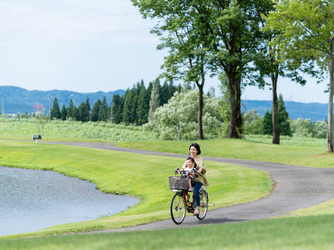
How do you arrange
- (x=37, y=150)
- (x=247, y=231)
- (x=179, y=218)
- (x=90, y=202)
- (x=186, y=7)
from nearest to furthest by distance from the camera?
(x=247, y=231)
(x=179, y=218)
(x=90, y=202)
(x=37, y=150)
(x=186, y=7)

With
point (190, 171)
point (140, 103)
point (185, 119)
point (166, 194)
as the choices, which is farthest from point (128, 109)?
point (190, 171)

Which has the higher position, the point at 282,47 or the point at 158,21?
the point at 158,21

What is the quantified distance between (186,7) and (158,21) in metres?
4.15

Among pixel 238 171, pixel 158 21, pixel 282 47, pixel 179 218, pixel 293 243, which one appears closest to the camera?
pixel 293 243

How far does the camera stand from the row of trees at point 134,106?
371ft

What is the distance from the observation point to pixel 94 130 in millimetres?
76688

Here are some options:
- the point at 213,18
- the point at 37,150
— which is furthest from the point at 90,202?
the point at 213,18

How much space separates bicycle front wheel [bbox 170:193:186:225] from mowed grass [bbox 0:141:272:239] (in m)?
1.05

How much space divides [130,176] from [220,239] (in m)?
18.6

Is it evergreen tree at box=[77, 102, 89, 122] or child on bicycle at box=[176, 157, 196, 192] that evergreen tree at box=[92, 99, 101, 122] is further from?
child on bicycle at box=[176, 157, 196, 192]

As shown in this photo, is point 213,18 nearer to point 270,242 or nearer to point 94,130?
Answer: point 270,242

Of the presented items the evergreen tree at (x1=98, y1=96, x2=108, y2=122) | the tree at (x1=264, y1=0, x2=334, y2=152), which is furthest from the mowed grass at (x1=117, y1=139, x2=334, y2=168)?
the evergreen tree at (x1=98, y1=96, x2=108, y2=122)

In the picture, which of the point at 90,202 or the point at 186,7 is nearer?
the point at 90,202

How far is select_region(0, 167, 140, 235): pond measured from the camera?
14.5m
